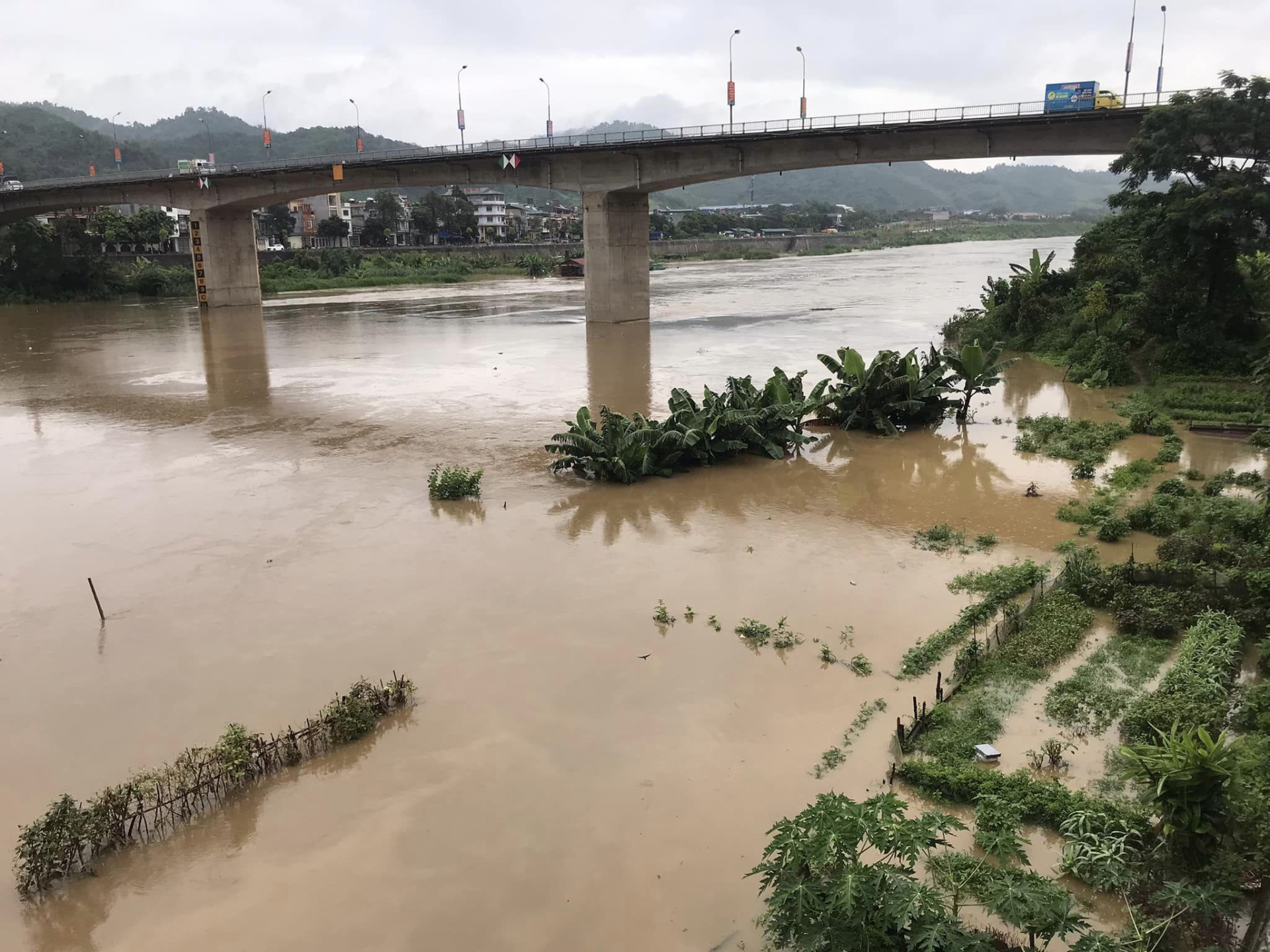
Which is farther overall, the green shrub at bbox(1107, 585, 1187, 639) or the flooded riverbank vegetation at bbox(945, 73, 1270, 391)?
the flooded riverbank vegetation at bbox(945, 73, 1270, 391)

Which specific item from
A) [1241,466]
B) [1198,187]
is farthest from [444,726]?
[1198,187]

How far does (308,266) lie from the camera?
77.3 meters

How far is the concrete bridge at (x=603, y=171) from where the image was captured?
32938mm

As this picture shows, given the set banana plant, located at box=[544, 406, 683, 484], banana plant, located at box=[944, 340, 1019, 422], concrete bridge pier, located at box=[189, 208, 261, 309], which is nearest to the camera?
banana plant, located at box=[544, 406, 683, 484]

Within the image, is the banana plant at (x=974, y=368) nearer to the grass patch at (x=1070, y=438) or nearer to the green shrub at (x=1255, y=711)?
the grass patch at (x=1070, y=438)

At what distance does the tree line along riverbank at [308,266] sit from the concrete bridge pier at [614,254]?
22470 mm

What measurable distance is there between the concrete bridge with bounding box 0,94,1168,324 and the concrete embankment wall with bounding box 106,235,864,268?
1802 cm

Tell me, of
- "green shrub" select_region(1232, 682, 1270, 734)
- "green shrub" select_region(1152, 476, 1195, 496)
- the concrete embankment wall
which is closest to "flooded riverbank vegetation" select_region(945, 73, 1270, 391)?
"green shrub" select_region(1152, 476, 1195, 496)

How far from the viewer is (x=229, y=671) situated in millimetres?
9586

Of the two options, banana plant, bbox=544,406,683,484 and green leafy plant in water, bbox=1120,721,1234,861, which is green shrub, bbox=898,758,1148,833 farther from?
banana plant, bbox=544,406,683,484

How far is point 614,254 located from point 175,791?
35759 millimetres

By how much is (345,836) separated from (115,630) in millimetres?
5141

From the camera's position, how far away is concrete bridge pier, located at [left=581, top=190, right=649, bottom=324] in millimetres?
40750

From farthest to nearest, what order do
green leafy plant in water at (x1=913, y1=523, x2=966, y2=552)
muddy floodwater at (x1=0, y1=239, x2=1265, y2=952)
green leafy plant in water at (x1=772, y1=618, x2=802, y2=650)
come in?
green leafy plant in water at (x1=913, y1=523, x2=966, y2=552) < green leafy plant in water at (x1=772, y1=618, x2=802, y2=650) < muddy floodwater at (x1=0, y1=239, x2=1265, y2=952)
